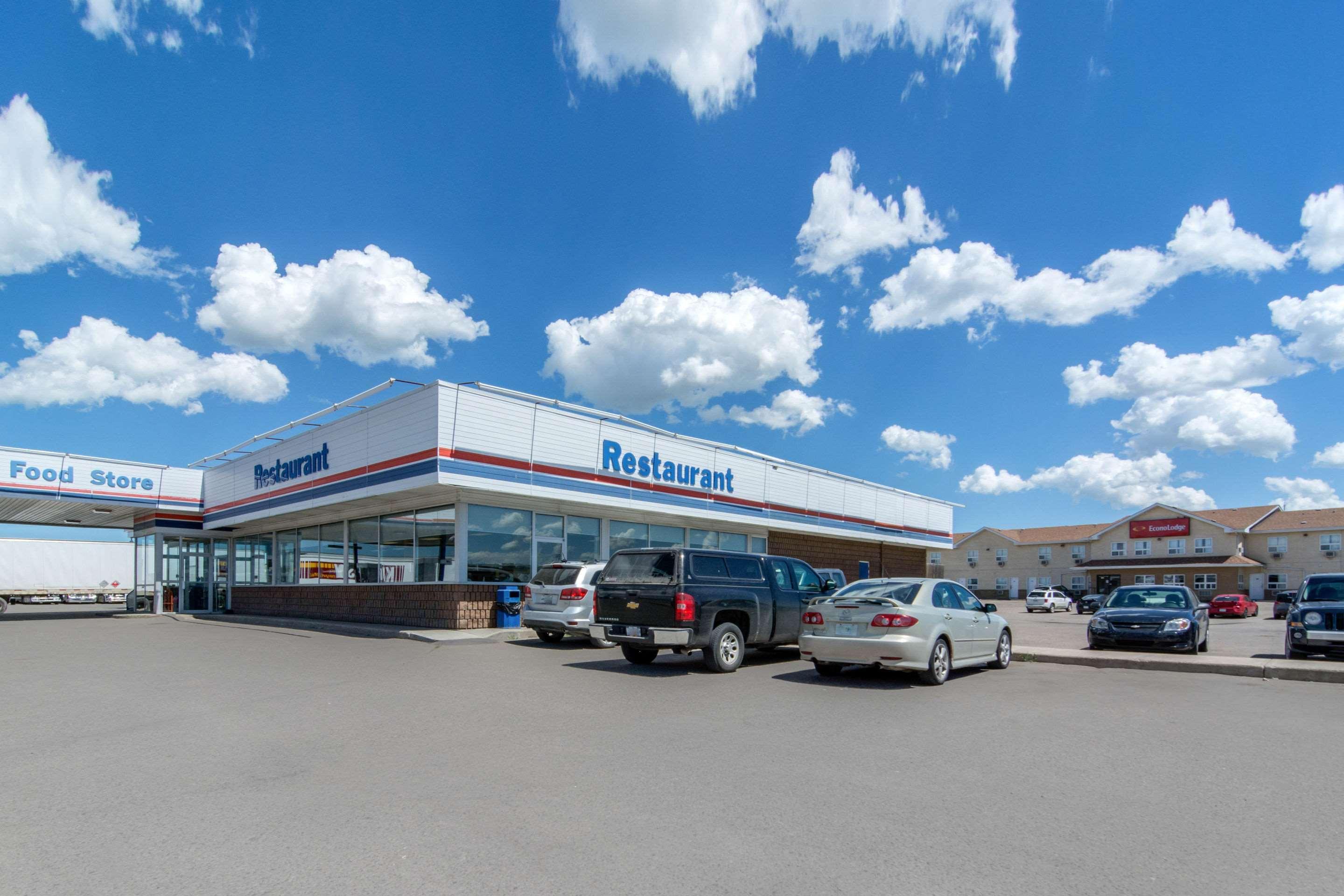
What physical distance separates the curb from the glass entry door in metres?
30.3

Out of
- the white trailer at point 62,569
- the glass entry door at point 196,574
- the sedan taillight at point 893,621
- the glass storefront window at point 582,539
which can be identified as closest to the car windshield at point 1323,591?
the sedan taillight at point 893,621

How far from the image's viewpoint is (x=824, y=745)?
7156mm

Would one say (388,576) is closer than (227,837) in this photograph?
No

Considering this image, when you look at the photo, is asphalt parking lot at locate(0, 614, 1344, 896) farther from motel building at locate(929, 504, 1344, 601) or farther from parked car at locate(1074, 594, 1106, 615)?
motel building at locate(929, 504, 1344, 601)

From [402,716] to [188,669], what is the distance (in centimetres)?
652

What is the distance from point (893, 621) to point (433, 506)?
13.2 meters

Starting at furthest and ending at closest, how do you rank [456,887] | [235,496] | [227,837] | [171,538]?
[171,538], [235,496], [227,837], [456,887]

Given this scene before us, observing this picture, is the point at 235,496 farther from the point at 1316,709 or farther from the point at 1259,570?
the point at 1259,570

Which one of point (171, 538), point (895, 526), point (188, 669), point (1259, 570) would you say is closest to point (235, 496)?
point (171, 538)

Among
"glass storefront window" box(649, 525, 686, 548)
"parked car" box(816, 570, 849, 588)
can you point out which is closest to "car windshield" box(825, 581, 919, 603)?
"parked car" box(816, 570, 849, 588)

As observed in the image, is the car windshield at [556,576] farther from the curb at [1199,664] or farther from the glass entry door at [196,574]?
the glass entry door at [196,574]

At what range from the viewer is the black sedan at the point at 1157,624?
14.2 meters

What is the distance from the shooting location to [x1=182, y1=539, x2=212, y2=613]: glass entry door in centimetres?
3184

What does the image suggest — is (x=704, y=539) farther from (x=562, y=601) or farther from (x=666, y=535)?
(x=562, y=601)
